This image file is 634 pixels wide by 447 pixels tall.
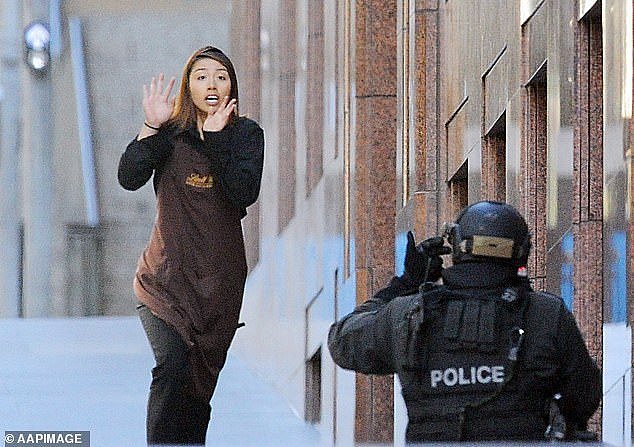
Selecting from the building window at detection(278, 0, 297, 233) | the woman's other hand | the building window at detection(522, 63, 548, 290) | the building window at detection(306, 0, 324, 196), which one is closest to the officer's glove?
the woman's other hand

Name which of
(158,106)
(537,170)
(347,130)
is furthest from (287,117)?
(158,106)

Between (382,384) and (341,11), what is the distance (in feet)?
10.4

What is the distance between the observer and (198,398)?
11.9 meters

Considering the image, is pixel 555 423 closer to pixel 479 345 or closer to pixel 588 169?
pixel 479 345

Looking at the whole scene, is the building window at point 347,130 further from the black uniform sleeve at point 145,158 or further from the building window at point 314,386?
the black uniform sleeve at point 145,158

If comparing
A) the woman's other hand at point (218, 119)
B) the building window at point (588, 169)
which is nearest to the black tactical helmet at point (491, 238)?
the building window at point (588, 169)

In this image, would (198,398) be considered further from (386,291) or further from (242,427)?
(386,291)

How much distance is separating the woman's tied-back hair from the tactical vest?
12.3ft

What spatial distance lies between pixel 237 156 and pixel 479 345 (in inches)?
154

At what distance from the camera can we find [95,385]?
14.5 m

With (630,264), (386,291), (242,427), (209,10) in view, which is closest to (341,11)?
(209,10)

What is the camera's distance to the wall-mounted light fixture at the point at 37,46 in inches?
560

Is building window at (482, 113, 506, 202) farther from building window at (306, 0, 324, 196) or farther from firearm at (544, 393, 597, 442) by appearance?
firearm at (544, 393, 597, 442)

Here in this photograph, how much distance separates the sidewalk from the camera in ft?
42.2
